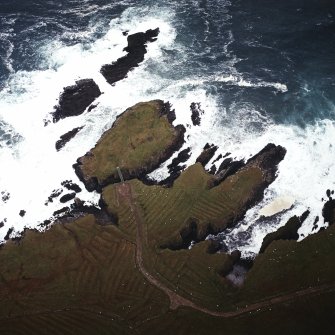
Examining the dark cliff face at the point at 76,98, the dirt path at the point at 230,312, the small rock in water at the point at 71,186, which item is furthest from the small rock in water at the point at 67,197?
the dark cliff face at the point at 76,98

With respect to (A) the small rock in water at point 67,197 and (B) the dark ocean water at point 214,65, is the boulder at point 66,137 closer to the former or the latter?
(B) the dark ocean water at point 214,65

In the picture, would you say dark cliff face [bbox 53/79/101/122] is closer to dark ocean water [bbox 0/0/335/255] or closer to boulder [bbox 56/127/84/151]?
dark ocean water [bbox 0/0/335/255]

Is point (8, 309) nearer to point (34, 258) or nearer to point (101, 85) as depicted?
point (34, 258)

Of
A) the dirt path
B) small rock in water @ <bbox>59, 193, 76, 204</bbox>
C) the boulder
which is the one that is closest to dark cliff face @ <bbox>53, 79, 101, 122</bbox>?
the boulder

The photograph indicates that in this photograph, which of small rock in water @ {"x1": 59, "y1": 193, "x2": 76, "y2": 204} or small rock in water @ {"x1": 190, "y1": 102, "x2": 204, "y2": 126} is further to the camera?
small rock in water @ {"x1": 190, "y1": 102, "x2": 204, "y2": 126}

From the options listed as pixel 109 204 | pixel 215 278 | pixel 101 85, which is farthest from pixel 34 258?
pixel 101 85

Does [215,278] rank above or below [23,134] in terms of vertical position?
below
